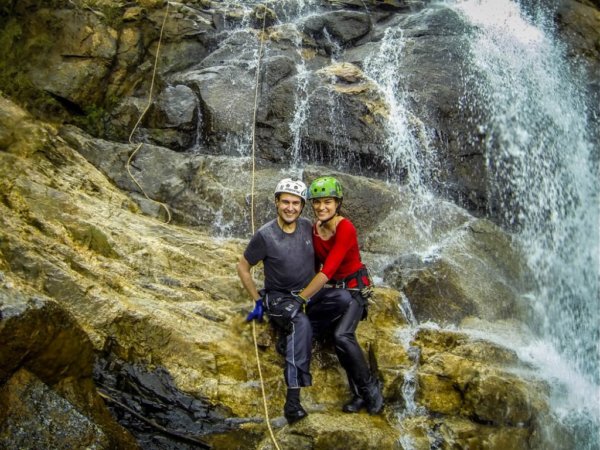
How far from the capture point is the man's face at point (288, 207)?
212 inches

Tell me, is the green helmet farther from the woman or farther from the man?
the man

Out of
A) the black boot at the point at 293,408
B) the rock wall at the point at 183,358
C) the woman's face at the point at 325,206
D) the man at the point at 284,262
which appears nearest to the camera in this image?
the rock wall at the point at 183,358

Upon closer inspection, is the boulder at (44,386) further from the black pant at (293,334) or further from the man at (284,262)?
the man at (284,262)

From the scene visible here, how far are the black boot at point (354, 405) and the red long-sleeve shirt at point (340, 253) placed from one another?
3.65 feet

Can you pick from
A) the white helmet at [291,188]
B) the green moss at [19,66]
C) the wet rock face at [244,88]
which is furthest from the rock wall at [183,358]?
the wet rock face at [244,88]

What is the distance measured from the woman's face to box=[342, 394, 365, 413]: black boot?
5.98 ft

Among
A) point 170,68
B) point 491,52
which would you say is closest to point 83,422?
point 170,68

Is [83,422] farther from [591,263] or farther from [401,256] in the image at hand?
[591,263]

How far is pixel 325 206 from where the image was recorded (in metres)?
5.47

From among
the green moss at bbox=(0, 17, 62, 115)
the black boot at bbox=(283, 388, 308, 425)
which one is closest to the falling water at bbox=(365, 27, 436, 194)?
the black boot at bbox=(283, 388, 308, 425)

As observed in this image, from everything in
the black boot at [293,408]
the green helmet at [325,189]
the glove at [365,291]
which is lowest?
the black boot at [293,408]

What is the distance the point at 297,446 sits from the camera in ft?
15.6

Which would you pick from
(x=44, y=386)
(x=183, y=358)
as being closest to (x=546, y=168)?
(x=183, y=358)

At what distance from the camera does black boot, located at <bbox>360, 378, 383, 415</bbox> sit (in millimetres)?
5297
